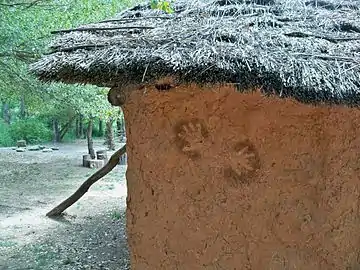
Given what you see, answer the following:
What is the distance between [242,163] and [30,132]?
15.3 m

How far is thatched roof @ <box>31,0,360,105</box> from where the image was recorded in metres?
2.68

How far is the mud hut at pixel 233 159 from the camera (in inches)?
124

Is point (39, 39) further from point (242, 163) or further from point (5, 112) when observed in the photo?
point (5, 112)

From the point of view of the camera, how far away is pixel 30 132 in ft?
57.5

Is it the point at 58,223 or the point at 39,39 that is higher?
the point at 39,39

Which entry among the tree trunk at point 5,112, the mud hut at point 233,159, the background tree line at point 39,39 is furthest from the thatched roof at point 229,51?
the tree trunk at point 5,112

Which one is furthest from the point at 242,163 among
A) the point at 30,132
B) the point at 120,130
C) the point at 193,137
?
the point at 30,132

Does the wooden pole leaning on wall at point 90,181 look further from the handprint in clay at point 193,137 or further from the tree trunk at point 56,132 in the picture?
the tree trunk at point 56,132

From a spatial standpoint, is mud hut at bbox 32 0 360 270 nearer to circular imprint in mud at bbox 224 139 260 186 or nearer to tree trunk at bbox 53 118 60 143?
circular imprint in mud at bbox 224 139 260 186

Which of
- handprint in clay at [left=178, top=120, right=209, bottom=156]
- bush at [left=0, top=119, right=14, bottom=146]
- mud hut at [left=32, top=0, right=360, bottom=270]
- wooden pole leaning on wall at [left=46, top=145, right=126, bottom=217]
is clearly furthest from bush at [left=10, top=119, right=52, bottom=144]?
handprint in clay at [left=178, top=120, right=209, bottom=156]

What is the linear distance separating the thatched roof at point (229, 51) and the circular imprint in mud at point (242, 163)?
602 millimetres

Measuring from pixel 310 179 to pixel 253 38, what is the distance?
95 centimetres

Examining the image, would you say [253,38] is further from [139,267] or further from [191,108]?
[139,267]

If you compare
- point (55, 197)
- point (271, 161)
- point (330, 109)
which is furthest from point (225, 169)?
point (55, 197)
